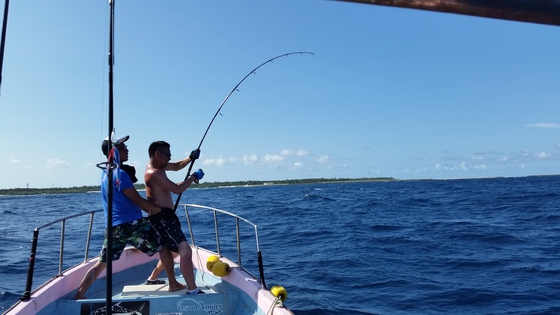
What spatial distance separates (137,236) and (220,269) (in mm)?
998

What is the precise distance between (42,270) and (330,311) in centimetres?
597

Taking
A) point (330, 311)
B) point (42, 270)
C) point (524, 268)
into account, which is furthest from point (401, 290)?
point (42, 270)

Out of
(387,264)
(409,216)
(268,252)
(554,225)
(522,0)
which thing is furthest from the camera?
(409,216)

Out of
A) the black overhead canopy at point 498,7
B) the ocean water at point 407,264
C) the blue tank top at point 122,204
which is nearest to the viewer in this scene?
the black overhead canopy at point 498,7

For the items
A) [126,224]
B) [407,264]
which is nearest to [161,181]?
[126,224]

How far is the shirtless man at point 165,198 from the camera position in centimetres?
419

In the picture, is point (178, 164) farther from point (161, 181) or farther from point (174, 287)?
point (174, 287)

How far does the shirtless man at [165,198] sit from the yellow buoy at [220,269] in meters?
0.48

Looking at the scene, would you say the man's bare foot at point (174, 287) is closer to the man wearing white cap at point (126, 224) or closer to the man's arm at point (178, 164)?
the man wearing white cap at point (126, 224)

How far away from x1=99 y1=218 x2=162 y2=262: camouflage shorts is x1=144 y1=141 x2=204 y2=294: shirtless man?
0.31 feet

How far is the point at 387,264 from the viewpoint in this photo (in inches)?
329

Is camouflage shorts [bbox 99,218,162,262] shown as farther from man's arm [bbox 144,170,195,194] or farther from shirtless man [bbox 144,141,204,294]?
man's arm [bbox 144,170,195,194]

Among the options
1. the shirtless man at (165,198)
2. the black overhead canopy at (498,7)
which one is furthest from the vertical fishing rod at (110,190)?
the black overhead canopy at (498,7)

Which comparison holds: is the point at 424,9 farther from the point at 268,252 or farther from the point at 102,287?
the point at 268,252
